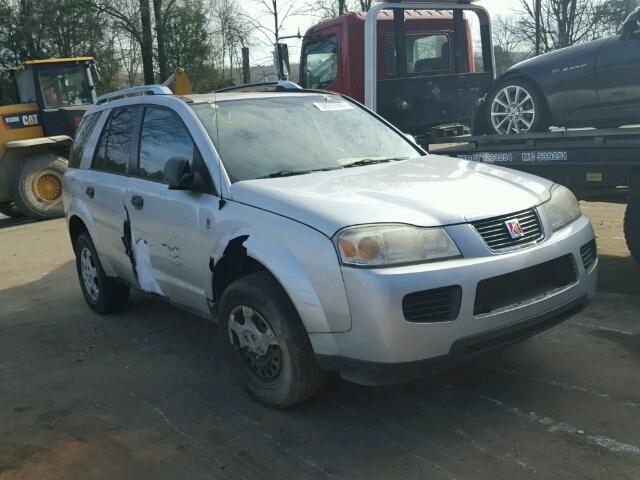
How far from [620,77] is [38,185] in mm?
10496

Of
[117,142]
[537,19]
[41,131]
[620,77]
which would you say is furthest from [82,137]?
[537,19]

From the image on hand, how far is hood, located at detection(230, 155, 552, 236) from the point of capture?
321 cm

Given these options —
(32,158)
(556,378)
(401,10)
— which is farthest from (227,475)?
(32,158)

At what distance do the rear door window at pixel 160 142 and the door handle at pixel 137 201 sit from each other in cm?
16

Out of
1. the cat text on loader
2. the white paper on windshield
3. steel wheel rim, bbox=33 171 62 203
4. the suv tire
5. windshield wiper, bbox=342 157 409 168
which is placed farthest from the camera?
steel wheel rim, bbox=33 171 62 203

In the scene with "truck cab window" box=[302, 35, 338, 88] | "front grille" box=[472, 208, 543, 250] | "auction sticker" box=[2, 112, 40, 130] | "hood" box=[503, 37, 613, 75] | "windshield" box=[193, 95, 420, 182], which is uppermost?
"truck cab window" box=[302, 35, 338, 88]

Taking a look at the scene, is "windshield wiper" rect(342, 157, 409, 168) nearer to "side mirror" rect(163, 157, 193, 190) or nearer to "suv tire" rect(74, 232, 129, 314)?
"side mirror" rect(163, 157, 193, 190)

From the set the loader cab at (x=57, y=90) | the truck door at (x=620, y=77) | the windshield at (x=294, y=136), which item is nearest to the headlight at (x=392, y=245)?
the windshield at (x=294, y=136)

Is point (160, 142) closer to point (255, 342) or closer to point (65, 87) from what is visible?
point (255, 342)

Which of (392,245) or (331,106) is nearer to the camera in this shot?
(392,245)

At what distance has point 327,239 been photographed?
3.12 meters

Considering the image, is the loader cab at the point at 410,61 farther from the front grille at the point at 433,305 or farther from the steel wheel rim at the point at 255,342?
the front grille at the point at 433,305

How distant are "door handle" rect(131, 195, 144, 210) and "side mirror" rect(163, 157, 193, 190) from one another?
A: 0.67 m

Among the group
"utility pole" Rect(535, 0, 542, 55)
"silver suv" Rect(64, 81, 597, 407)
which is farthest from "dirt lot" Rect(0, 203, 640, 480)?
"utility pole" Rect(535, 0, 542, 55)
